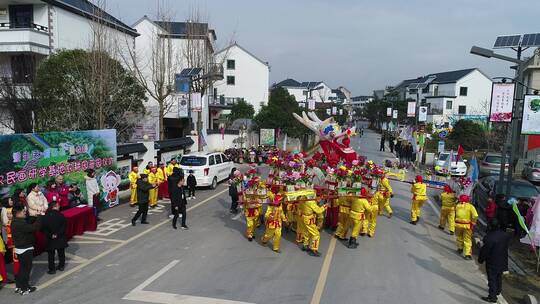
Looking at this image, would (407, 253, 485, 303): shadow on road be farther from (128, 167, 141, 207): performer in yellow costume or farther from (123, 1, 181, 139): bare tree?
(123, 1, 181, 139): bare tree

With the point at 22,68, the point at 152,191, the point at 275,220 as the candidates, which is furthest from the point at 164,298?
the point at 22,68

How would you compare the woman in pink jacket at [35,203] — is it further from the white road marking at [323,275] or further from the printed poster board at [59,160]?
the white road marking at [323,275]

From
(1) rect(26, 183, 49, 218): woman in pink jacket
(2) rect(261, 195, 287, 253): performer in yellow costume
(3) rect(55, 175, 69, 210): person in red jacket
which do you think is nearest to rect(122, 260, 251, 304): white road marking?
(2) rect(261, 195, 287, 253): performer in yellow costume

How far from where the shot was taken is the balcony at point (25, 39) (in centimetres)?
2136

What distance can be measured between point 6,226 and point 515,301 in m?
9.87

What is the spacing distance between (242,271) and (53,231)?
12.3ft

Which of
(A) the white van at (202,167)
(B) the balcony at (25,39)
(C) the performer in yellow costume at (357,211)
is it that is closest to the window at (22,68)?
(B) the balcony at (25,39)

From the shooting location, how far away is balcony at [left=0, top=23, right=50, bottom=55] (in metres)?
21.4

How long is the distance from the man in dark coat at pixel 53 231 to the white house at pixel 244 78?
4328 cm

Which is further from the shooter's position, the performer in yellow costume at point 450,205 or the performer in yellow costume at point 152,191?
the performer in yellow costume at point 152,191

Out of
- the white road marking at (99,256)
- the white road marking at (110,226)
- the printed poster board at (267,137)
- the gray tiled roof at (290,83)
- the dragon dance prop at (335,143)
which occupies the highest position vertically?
the gray tiled roof at (290,83)

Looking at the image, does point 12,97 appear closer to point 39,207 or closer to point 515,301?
point 39,207

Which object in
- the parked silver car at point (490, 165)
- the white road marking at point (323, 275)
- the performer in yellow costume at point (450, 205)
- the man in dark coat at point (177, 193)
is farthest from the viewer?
the parked silver car at point (490, 165)

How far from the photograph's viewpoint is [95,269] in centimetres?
819
